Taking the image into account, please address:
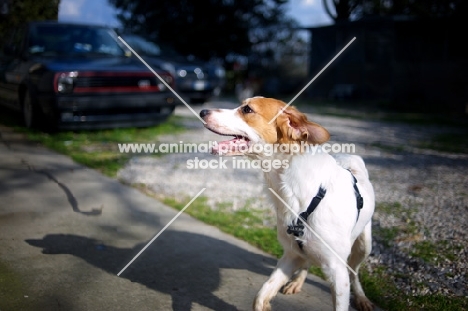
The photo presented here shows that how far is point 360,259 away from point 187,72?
10.8 metres

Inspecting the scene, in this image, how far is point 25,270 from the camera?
136 inches

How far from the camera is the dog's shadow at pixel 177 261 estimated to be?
3.35 meters

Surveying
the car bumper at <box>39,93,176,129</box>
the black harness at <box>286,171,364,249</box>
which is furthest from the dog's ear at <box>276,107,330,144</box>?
the car bumper at <box>39,93,176,129</box>

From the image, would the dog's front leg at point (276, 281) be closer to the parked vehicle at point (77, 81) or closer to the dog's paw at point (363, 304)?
the dog's paw at point (363, 304)

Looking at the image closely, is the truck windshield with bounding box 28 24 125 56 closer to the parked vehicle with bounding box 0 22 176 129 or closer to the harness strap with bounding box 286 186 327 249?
the parked vehicle with bounding box 0 22 176 129

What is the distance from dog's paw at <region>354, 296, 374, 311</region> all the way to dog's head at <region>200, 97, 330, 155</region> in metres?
1.26

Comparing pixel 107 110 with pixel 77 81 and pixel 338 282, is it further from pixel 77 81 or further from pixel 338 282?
pixel 338 282

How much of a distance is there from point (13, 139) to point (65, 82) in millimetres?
1360

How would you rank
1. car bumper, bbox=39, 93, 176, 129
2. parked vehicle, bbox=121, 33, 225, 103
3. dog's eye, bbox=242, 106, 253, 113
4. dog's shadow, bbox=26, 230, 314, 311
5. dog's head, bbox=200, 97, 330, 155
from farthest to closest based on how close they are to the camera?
parked vehicle, bbox=121, 33, 225, 103 < car bumper, bbox=39, 93, 176, 129 < dog's shadow, bbox=26, 230, 314, 311 < dog's eye, bbox=242, 106, 253, 113 < dog's head, bbox=200, 97, 330, 155

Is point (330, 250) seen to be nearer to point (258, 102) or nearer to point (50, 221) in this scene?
point (258, 102)

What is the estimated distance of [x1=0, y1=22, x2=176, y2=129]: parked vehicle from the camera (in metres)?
8.02

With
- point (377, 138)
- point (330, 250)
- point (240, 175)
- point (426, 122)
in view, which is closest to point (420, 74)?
point (426, 122)

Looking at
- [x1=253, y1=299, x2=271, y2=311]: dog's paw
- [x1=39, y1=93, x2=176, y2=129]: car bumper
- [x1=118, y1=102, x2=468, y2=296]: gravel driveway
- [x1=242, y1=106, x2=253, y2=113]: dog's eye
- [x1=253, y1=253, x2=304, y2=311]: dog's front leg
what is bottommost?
[x1=118, y1=102, x2=468, y2=296]: gravel driveway

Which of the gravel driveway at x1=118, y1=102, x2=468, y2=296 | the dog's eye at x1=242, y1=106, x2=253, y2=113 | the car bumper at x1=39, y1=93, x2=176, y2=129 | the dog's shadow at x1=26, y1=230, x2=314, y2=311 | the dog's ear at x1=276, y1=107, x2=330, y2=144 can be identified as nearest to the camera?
the dog's ear at x1=276, y1=107, x2=330, y2=144
